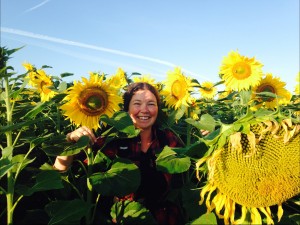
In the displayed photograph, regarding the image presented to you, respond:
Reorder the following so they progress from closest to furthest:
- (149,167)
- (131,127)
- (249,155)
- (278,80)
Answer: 1. (249,155)
2. (131,127)
3. (149,167)
4. (278,80)

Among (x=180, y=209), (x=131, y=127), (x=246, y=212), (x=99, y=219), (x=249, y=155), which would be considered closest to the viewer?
(x=249, y=155)

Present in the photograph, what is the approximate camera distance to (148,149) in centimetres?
323

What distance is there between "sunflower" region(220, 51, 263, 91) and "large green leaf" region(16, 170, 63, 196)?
2.47 meters

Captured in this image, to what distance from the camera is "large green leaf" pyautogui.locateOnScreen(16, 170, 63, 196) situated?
5.86 feet

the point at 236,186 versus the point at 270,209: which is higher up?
the point at 236,186

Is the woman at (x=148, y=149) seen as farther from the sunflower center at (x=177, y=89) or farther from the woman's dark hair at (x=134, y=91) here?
the sunflower center at (x=177, y=89)

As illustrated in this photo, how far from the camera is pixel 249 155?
1.44 meters

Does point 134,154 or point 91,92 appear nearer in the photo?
point 91,92

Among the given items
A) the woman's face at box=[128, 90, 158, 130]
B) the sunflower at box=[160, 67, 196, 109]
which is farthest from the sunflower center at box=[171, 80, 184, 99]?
the woman's face at box=[128, 90, 158, 130]

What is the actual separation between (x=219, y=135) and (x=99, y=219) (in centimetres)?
134

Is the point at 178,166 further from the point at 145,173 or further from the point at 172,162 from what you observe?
the point at 145,173

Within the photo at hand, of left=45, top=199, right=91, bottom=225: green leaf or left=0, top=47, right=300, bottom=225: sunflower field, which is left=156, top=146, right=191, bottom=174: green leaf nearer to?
left=0, top=47, right=300, bottom=225: sunflower field

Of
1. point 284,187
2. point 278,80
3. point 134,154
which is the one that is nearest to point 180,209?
point 134,154

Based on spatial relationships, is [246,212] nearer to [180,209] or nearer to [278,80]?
[180,209]
